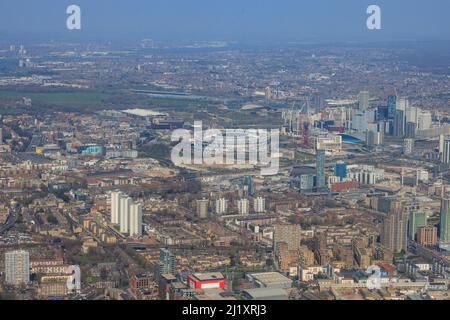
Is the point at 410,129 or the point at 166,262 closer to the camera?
the point at 166,262

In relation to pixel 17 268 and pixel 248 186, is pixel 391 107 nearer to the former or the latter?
pixel 248 186

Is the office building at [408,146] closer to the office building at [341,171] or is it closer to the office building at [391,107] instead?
the office building at [391,107]

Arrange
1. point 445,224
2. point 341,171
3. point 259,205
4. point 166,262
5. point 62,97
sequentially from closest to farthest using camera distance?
point 166,262 → point 445,224 → point 259,205 → point 341,171 → point 62,97

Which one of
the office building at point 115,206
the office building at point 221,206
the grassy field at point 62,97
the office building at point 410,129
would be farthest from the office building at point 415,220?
the grassy field at point 62,97

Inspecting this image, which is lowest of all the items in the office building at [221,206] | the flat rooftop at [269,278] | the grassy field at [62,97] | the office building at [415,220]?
the office building at [221,206]

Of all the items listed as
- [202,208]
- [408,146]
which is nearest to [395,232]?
[202,208]

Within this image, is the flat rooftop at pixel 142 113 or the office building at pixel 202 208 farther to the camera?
the flat rooftop at pixel 142 113
